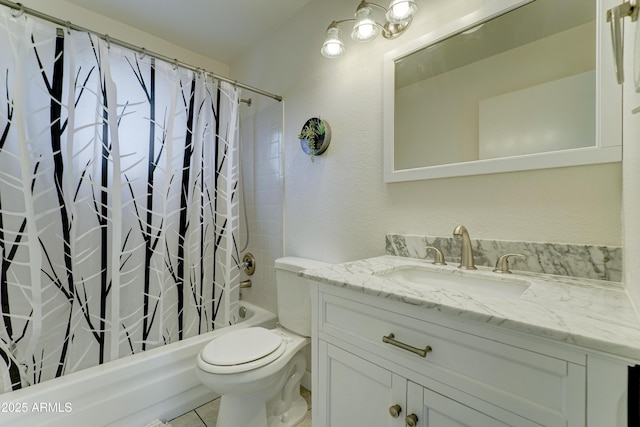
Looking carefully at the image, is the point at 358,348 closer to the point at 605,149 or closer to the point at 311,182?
the point at 605,149

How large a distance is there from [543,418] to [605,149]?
762 millimetres

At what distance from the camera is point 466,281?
93 centimetres

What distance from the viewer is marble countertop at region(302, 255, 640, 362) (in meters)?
0.45

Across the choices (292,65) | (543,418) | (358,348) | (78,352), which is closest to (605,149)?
(543,418)

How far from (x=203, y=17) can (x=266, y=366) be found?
2.19 meters

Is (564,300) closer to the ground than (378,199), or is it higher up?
closer to the ground

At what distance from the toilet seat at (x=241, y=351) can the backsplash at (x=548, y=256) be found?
33.0 inches

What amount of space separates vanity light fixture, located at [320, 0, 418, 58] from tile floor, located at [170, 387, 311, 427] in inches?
77.5

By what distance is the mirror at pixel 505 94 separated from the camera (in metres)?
0.81

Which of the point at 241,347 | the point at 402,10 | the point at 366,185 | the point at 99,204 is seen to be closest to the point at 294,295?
the point at 241,347

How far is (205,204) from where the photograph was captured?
1.60 meters

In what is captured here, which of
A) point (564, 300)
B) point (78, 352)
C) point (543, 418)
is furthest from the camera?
point (78, 352)

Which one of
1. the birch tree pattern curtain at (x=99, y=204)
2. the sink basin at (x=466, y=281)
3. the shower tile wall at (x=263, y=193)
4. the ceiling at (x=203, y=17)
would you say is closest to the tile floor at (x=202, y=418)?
the birch tree pattern curtain at (x=99, y=204)

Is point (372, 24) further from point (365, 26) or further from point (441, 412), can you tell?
point (441, 412)
